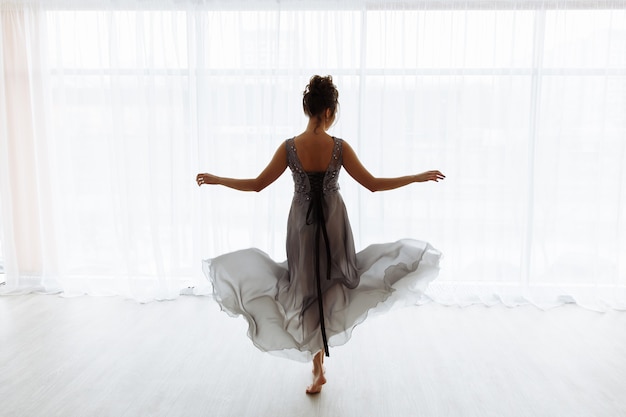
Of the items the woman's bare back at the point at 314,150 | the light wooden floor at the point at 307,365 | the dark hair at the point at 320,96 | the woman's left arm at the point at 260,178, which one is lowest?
the light wooden floor at the point at 307,365

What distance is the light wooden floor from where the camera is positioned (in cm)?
292

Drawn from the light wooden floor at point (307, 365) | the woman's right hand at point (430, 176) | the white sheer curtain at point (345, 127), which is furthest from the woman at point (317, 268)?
the white sheer curtain at point (345, 127)

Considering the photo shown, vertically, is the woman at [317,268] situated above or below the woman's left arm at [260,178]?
below

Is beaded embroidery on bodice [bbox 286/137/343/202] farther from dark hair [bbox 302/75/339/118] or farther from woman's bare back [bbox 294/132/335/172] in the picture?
dark hair [bbox 302/75/339/118]

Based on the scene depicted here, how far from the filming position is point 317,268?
117 inches

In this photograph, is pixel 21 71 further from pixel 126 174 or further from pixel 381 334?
pixel 381 334

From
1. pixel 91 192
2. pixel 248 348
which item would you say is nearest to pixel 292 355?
pixel 248 348

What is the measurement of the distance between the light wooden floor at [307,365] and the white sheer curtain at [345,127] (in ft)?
1.73

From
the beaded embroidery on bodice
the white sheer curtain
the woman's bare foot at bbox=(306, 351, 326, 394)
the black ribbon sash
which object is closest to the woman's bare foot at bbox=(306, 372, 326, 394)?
the woman's bare foot at bbox=(306, 351, 326, 394)

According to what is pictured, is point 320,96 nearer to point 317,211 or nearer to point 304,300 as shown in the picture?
point 317,211

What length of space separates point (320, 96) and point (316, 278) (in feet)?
3.24

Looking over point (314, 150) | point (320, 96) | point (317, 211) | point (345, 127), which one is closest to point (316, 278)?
point (317, 211)

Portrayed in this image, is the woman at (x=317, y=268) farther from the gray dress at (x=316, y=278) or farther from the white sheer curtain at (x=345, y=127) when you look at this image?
the white sheer curtain at (x=345, y=127)

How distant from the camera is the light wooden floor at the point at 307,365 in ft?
9.59
